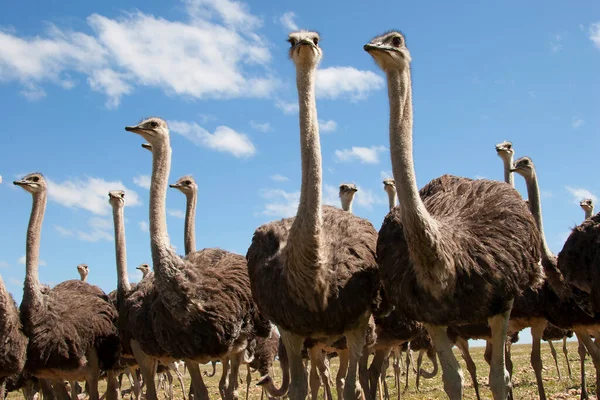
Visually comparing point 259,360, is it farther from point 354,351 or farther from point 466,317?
point 466,317

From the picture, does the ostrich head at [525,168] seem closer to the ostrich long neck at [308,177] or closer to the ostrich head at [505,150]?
the ostrich head at [505,150]

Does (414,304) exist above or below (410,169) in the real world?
below

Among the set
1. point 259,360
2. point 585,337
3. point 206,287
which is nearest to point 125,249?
point 259,360

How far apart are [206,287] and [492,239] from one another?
10.8ft

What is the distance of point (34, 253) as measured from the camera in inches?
415

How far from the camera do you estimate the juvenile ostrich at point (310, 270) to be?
6.47 metres

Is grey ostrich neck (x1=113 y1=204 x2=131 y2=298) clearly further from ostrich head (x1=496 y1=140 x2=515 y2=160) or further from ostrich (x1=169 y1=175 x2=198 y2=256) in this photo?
ostrich head (x1=496 y1=140 x2=515 y2=160)

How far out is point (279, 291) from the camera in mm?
6605

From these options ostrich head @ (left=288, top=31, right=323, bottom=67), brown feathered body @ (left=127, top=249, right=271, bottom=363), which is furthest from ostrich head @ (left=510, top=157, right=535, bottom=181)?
ostrich head @ (left=288, top=31, right=323, bottom=67)

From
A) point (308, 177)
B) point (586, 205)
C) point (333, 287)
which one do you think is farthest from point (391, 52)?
point (586, 205)

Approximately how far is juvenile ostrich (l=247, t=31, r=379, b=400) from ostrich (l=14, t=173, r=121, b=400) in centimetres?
380

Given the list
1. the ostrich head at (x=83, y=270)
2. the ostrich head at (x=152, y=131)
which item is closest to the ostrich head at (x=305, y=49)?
the ostrich head at (x=152, y=131)

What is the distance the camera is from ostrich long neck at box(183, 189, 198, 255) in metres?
11.3

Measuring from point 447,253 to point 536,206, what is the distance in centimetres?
466
